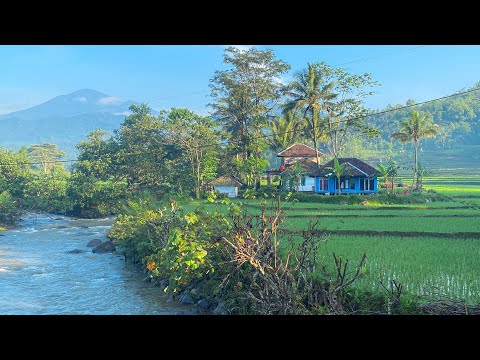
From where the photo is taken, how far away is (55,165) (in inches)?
1323

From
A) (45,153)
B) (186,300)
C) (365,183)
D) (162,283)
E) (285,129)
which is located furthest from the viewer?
(45,153)

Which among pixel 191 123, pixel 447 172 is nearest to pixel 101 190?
pixel 191 123

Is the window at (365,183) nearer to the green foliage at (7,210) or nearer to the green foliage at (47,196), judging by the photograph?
the green foliage at (47,196)

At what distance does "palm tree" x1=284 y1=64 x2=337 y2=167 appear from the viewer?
22672 millimetres

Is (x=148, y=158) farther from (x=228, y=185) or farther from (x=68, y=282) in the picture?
(x=68, y=282)

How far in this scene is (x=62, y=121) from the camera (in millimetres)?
87375

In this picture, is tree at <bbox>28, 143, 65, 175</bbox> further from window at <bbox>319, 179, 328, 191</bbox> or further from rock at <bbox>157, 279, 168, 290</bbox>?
rock at <bbox>157, 279, 168, 290</bbox>

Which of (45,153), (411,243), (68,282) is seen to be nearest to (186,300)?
(68,282)

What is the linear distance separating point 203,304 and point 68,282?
355cm

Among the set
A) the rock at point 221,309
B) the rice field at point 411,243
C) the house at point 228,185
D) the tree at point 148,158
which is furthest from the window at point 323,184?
the rock at point 221,309

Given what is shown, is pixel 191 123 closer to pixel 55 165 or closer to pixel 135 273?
pixel 135 273

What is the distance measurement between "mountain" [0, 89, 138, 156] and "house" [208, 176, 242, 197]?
4762cm

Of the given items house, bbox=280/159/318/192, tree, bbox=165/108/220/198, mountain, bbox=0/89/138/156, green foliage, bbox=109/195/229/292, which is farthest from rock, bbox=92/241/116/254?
mountain, bbox=0/89/138/156

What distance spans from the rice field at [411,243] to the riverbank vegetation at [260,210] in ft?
0.12
